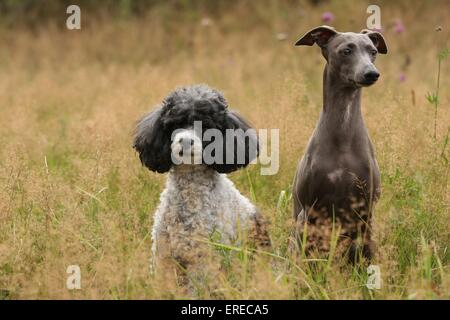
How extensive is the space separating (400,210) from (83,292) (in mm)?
1590

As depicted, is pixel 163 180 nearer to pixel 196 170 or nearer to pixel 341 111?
pixel 196 170

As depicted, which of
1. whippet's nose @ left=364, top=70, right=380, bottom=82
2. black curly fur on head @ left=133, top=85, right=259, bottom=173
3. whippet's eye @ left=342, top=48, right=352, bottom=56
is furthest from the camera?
black curly fur on head @ left=133, top=85, right=259, bottom=173

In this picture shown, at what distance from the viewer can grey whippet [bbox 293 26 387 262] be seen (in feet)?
10.8

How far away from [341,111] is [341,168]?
0.25 meters

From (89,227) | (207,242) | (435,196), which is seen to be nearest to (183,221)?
(207,242)

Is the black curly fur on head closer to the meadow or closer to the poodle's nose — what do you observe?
the poodle's nose

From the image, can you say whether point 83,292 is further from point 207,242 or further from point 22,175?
point 22,175

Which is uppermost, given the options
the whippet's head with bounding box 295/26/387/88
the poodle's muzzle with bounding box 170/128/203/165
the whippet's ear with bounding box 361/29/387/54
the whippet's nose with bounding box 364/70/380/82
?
the whippet's ear with bounding box 361/29/387/54

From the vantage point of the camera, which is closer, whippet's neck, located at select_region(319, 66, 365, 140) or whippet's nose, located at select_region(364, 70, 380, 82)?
whippet's nose, located at select_region(364, 70, 380, 82)

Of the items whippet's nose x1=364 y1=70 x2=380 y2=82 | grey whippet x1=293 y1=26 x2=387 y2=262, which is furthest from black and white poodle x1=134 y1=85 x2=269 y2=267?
whippet's nose x1=364 y1=70 x2=380 y2=82

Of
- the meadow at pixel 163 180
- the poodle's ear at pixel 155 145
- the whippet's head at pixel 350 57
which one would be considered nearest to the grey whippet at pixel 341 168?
the whippet's head at pixel 350 57

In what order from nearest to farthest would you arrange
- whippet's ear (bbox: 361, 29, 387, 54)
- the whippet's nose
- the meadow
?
the meadow, the whippet's nose, whippet's ear (bbox: 361, 29, 387, 54)

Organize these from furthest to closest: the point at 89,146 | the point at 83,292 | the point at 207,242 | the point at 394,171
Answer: the point at 89,146, the point at 394,171, the point at 207,242, the point at 83,292

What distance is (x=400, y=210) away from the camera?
3.70m
